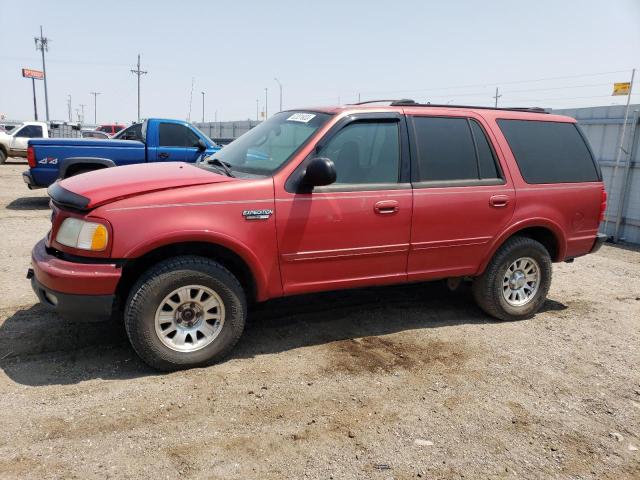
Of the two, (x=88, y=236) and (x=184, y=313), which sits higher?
(x=88, y=236)

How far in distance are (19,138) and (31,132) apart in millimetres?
496

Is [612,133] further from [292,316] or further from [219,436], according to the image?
[219,436]

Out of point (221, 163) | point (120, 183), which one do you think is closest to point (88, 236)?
point (120, 183)

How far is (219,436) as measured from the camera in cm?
307

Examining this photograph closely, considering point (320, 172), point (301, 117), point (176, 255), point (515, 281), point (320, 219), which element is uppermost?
point (301, 117)

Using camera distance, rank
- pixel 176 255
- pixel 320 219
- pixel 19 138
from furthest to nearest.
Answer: pixel 19 138, pixel 320 219, pixel 176 255

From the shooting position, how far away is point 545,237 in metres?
5.35

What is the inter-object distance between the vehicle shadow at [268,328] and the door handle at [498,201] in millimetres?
1185

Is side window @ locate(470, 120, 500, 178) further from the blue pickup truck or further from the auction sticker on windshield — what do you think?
the blue pickup truck

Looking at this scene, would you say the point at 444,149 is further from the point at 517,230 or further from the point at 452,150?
the point at 517,230

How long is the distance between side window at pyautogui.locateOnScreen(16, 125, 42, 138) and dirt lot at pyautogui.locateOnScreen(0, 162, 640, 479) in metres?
17.9

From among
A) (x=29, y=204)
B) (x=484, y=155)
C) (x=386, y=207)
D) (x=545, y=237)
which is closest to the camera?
(x=386, y=207)

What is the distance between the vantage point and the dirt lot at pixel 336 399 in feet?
9.46

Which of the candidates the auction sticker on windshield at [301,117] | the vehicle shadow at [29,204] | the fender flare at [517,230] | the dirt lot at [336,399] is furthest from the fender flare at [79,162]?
the fender flare at [517,230]
